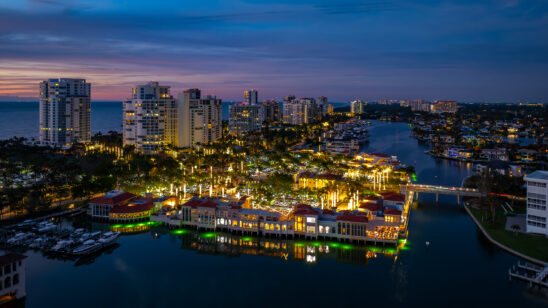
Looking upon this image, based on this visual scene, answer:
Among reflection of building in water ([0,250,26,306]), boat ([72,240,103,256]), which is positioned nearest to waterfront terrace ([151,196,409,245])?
boat ([72,240,103,256])

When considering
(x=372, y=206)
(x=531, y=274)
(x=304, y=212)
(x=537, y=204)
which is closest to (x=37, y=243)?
(x=304, y=212)

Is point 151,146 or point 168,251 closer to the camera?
point 168,251

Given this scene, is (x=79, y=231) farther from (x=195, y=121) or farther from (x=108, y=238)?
(x=195, y=121)

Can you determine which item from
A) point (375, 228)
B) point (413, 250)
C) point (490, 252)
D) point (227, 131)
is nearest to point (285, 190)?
point (375, 228)

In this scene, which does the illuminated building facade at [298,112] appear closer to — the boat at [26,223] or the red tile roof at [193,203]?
the red tile roof at [193,203]

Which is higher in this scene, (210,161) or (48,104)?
(48,104)

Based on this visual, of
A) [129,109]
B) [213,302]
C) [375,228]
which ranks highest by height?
[129,109]

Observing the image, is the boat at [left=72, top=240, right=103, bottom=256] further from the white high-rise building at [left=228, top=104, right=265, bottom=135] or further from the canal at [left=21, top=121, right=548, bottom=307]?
the white high-rise building at [left=228, top=104, right=265, bottom=135]

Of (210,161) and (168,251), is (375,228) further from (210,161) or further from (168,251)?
(210,161)
